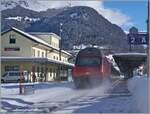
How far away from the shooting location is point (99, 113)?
15.0 meters

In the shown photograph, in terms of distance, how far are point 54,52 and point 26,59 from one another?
933 inches

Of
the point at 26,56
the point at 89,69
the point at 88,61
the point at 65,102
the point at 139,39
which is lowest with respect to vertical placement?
the point at 65,102

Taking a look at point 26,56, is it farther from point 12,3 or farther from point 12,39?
point 12,3

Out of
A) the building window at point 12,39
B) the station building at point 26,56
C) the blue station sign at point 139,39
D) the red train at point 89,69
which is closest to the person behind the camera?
the blue station sign at point 139,39

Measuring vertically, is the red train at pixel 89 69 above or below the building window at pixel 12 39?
below

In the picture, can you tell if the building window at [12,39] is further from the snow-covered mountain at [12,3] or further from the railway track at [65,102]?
the snow-covered mountain at [12,3]

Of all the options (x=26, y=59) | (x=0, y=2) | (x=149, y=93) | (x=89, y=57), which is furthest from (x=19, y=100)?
(x=26, y=59)

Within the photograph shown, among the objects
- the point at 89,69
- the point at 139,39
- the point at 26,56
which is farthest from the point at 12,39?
the point at 139,39

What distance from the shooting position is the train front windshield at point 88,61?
37.5 meters

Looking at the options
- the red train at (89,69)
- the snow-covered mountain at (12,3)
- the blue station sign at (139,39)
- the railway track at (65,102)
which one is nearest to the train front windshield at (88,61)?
the red train at (89,69)

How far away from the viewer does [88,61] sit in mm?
37781

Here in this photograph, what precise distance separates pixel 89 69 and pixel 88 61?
936mm

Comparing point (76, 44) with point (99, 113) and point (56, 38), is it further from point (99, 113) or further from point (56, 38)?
point (99, 113)

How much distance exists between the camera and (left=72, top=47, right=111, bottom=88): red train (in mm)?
36469
